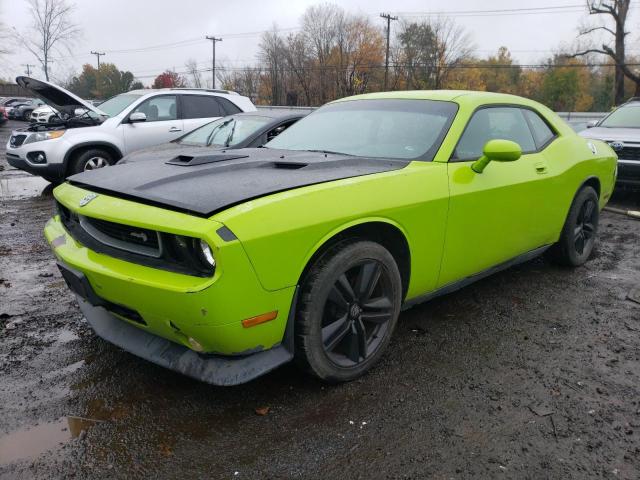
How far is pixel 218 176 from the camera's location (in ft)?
9.19

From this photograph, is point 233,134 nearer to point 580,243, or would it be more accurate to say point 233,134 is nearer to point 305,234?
point 580,243

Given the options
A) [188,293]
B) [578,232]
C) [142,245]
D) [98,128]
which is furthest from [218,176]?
[98,128]

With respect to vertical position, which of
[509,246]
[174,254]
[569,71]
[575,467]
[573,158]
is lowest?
[575,467]

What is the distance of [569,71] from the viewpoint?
48.1m

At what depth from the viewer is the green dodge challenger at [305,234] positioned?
2.29m

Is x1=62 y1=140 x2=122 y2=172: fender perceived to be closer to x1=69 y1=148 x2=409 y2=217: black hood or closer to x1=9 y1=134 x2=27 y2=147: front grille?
x1=9 y1=134 x2=27 y2=147: front grille

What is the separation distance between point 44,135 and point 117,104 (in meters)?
1.47

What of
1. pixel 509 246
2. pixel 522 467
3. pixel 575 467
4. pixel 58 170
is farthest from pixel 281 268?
pixel 58 170

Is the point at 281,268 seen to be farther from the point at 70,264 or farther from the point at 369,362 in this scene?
the point at 70,264

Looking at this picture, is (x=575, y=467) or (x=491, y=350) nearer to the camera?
(x=575, y=467)

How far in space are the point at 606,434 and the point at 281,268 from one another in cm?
169

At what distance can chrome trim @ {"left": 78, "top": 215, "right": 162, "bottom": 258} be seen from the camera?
2.43 metres

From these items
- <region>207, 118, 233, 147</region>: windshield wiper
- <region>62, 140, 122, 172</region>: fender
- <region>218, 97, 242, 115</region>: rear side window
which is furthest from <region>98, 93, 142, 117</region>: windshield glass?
<region>207, 118, 233, 147</region>: windshield wiper

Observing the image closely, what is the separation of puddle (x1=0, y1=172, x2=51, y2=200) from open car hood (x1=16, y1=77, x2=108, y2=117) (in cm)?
140
